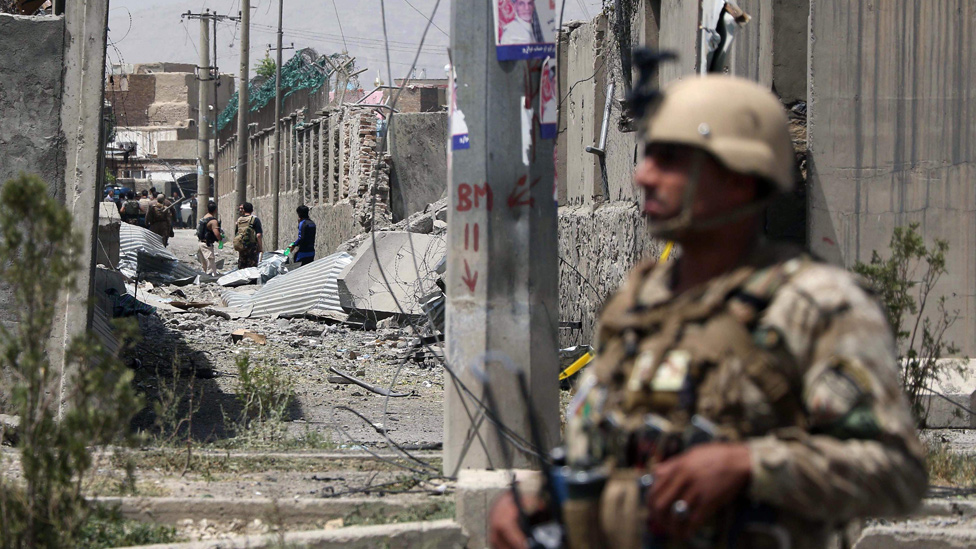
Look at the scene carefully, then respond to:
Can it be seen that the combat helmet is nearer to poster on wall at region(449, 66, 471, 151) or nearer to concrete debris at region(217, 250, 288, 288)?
poster on wall at region(449, 66, 471, 151)

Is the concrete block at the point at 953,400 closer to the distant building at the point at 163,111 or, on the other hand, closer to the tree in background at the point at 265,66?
the distant building at the point at 163,111

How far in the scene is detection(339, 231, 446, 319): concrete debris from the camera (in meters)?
13.1

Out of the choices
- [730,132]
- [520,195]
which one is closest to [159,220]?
[520,195]

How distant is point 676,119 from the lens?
70.4 inches

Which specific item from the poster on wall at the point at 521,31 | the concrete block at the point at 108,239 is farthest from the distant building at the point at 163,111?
the poster on wall at the point at 521,31

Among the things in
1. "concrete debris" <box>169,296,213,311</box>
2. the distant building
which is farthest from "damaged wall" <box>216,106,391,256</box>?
the distant building

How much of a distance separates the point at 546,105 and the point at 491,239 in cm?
68

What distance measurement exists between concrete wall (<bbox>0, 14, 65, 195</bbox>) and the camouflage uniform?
17.4 feet

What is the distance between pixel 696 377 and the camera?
1.74 meters

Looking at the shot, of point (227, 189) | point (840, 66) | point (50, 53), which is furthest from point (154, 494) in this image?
point (227, 189)

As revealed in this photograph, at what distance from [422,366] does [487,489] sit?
6.69 m

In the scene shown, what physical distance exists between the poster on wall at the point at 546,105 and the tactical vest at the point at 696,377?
3.18 meters

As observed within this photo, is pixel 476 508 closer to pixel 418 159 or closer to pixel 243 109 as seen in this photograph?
pixel 418 159

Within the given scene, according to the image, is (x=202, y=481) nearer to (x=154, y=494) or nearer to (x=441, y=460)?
(x=154, y=494)
